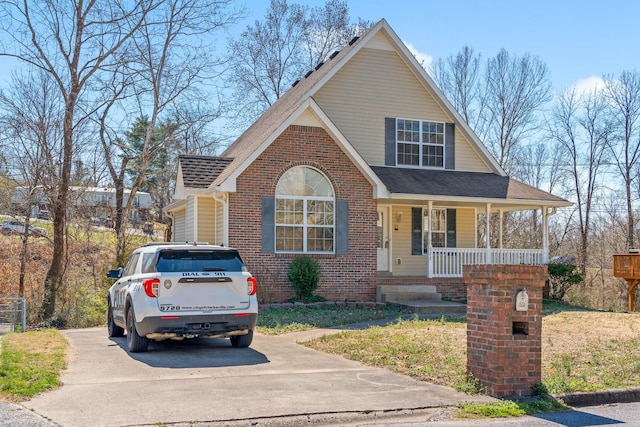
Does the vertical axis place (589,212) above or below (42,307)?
above

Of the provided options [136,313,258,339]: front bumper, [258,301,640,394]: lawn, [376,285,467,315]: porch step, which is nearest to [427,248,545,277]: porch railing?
[376,285,467,315]: porch step

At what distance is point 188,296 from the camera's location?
10.7 m

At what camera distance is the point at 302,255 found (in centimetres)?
1923

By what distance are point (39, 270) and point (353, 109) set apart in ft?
40.9

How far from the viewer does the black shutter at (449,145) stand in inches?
933

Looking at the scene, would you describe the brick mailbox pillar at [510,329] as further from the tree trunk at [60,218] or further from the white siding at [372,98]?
the tree trunk at [60,218]

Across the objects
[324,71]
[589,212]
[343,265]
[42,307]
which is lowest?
[42,307]

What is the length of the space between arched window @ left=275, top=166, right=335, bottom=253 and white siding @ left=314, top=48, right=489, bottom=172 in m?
3.41

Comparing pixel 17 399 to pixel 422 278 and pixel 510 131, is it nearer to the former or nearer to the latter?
pixel 422 278

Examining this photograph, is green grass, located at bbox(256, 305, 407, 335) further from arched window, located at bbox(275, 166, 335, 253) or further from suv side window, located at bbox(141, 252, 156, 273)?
suv side window, located at bbox(141, 252, 156, 273)

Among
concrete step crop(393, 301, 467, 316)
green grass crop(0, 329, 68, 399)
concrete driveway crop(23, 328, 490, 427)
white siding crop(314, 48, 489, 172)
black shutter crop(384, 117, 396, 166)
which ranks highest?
white siding crop(314, 48, 489, 172)

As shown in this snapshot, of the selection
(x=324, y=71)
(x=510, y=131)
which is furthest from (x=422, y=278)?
(x=510, y=131)

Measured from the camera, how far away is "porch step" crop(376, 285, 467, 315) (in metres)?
18.1

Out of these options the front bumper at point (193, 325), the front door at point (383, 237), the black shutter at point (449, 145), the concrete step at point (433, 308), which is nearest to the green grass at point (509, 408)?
the front bumper at point (193, 325)
